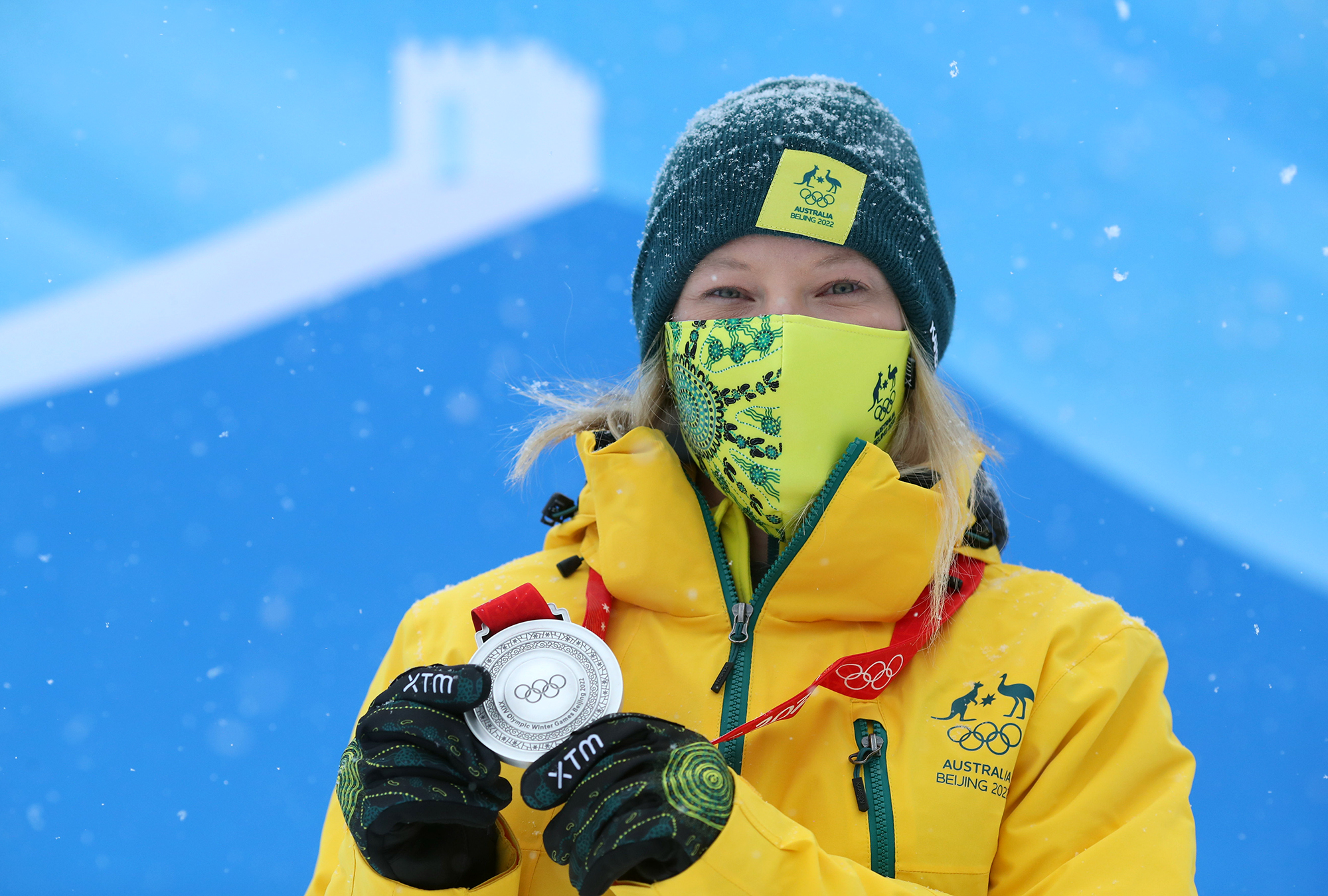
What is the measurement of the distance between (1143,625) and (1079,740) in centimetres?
31

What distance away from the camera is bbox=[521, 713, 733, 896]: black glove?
4.32 ft

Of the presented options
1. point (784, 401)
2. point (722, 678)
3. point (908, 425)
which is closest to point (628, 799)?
point (722, 678)

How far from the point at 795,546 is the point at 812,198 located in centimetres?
78

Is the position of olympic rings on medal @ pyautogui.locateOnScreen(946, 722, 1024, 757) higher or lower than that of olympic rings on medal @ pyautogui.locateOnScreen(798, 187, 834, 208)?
lower

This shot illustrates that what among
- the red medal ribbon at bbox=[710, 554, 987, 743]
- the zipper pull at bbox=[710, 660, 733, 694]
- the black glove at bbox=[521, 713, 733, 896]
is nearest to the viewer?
the black glove at bbox=[521, 713, 733, 896]

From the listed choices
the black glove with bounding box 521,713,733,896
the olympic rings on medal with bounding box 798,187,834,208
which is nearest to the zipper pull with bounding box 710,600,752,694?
the black glove with bounding box 521,713,733,896

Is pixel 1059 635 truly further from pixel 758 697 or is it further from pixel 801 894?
pixel 801 894

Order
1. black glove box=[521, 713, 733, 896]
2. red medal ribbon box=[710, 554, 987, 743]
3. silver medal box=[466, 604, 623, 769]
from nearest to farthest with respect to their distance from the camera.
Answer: black glove box=[521, 713, 733, 896]
silver medal box=[466, 604, 623, 769]
red medal ribbon box=[710, 554, 987, 743]

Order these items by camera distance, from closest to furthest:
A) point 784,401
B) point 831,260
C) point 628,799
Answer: point 628,799
point 784,401
point 831,260

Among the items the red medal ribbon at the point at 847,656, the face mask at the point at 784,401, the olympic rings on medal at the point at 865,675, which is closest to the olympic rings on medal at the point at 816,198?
the face mask at the point at 784,401

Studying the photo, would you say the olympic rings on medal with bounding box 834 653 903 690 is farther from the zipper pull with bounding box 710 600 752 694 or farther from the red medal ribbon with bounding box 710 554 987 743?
the zipper pull with bounding box 710 600 752 694

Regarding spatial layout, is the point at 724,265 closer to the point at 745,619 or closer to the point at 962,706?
the point at 745,619

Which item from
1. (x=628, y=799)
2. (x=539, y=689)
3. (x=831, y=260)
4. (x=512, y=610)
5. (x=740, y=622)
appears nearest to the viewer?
(x=628, y=799)

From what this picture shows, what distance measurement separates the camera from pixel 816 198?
2004 mm
